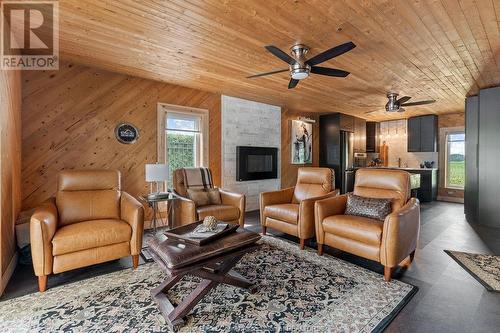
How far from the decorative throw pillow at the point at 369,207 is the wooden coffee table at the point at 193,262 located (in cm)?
148

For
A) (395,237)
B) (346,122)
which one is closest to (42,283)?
(395,237)

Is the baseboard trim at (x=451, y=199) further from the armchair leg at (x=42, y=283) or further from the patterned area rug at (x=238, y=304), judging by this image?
the armchair leg at (x=42, y=283)

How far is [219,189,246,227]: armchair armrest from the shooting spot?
147 inches

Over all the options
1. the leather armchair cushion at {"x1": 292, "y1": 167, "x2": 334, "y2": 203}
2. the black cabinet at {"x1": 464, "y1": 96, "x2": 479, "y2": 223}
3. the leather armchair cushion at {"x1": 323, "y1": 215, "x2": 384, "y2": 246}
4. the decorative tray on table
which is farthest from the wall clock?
the black cabinet at {"x1": 464, "y1": 96, "x2": 479, "y2": 223}

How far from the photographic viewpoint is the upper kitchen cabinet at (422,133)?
23.5ft

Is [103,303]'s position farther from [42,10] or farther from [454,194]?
[454,194]

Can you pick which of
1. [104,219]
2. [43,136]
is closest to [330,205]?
[104,219]

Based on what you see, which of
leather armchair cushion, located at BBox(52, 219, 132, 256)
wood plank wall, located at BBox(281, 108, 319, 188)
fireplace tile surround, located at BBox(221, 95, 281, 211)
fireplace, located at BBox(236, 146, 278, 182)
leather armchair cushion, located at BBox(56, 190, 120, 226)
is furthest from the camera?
wood plank wall, located at BBox(281, 108, 319, 188)

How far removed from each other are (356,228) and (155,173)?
2.62 meters

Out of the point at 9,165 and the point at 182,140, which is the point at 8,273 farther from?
the point at 182,140

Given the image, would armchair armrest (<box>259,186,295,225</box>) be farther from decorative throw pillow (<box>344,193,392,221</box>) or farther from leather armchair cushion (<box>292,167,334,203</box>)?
decorative throw pillow (<box>344,193,392,221</box>)

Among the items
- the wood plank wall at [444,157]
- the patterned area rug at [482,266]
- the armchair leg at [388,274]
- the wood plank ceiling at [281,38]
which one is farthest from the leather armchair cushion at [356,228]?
the wood plank wall at [444,157]

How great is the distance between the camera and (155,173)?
3.43 m

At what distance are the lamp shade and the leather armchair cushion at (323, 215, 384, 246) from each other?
2.22 m
